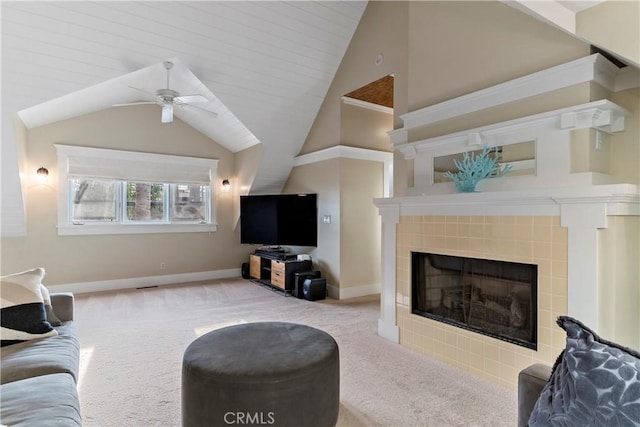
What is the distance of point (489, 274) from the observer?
2.92 metres

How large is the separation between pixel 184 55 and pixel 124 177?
2902 mm

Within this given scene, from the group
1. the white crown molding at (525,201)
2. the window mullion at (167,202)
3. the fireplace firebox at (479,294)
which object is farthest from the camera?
the window mullion at (167,202)

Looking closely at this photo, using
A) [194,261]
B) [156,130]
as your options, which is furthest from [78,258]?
[156,130]

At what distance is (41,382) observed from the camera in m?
1.72

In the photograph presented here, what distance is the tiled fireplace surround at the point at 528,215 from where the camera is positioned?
2.28m

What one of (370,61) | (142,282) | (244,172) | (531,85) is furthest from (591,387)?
(142,282)

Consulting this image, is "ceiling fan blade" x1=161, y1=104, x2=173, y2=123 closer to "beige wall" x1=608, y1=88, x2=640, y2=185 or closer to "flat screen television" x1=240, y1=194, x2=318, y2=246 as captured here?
"flat screen television" x1=240, y1=194, x2=318, y2=246

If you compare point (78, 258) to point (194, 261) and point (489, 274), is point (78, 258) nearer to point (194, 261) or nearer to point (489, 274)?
point (194, 261)

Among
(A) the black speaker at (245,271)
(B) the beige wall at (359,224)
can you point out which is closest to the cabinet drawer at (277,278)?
(B) the beige wall at (359,224)

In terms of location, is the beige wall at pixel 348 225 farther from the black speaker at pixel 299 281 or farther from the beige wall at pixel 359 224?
the black speaker at pixel 299 281

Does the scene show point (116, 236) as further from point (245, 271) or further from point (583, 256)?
point (583, 256)

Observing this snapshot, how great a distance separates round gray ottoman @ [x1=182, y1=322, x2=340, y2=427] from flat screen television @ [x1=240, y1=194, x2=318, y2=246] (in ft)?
12.1

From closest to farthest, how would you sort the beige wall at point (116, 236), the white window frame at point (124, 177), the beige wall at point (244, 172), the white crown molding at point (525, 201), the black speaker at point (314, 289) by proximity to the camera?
the white crown molding at point (525, 201)
the black speaker at point (314, 289)
the beige wall at point (116, 236)
the white window frame at point (124, 177)
the beige wall at point (244, 172)

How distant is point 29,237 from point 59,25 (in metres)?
3.48
